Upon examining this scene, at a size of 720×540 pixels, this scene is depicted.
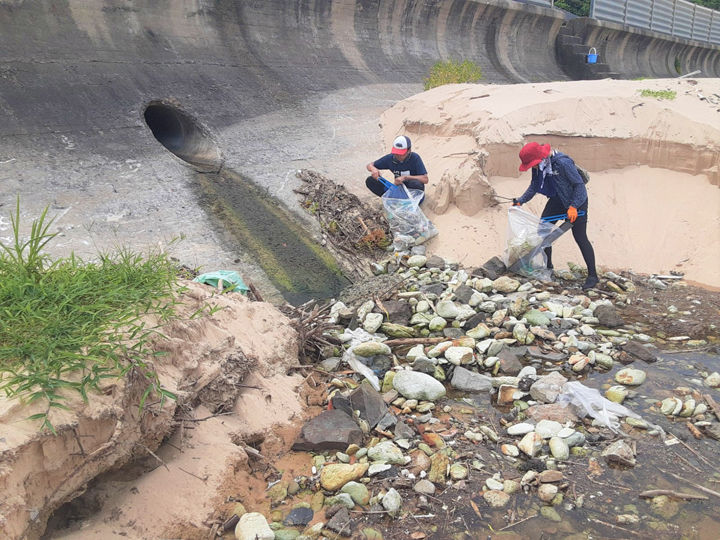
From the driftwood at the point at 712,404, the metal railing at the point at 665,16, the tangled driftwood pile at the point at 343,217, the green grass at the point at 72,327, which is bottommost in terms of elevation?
the driftwood at the point at 712,404

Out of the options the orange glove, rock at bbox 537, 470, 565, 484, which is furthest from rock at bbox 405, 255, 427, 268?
rock at bbox 537, 470, 565, 484

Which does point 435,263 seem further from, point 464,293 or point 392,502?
point 392,502

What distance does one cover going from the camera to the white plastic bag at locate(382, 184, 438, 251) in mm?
6051

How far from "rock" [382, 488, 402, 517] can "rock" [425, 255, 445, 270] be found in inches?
126

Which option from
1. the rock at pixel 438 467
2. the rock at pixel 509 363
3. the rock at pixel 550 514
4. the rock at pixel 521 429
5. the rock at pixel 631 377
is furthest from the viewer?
the rock at pixel 509 363

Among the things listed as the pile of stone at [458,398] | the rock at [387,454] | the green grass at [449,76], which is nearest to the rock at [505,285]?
the pile of stone at [458,398]

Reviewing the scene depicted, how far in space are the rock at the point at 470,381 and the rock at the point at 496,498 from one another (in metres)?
1.05

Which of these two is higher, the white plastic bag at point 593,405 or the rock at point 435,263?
the white plastic bag at point 593,405

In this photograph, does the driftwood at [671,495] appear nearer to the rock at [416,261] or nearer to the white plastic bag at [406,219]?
the rock at [416,261]

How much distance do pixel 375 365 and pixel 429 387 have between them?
540mm

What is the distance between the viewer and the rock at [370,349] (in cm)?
410

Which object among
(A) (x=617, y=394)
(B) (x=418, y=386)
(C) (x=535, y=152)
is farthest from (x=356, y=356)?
(C) (x=535, y=152)

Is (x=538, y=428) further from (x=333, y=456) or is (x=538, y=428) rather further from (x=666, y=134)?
(x=666, y=134)

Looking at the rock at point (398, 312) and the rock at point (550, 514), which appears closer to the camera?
the rock at point (550, 514)
